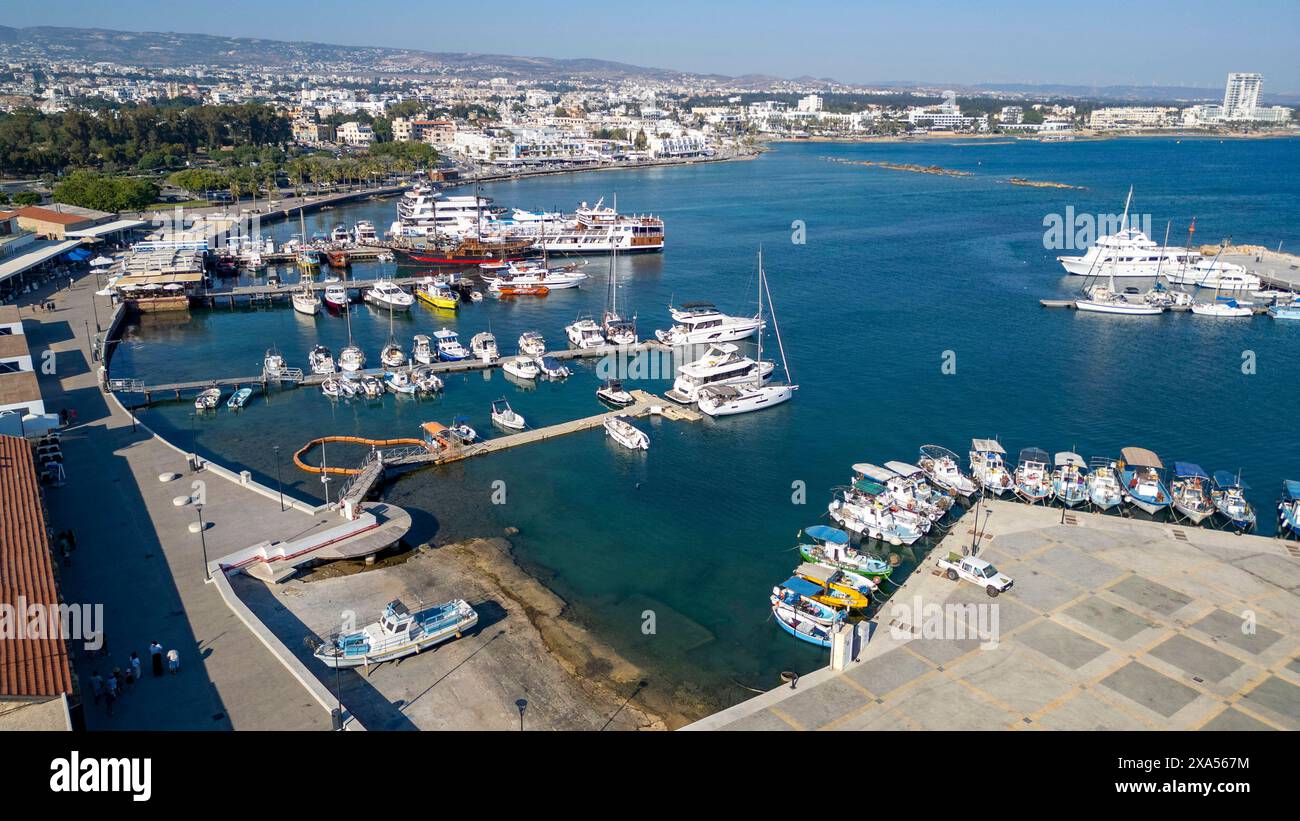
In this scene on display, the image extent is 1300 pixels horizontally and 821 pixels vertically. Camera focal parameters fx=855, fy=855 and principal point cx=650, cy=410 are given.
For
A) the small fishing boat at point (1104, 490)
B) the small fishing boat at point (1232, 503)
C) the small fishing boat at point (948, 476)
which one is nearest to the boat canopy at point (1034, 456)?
the small fishing boat at point (1104, 490)

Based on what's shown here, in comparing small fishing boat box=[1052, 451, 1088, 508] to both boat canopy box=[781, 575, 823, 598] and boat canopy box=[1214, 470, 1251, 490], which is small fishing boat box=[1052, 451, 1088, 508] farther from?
boat canopy box=[781, 575, 823, 598]

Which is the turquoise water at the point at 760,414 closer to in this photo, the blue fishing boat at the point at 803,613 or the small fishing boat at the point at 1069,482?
the blue fishing boat at the point at 803,613

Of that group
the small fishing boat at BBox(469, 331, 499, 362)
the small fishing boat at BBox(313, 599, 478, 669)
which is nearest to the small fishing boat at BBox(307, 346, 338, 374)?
the small fishing boat at BBox(469, 331, 499, 362)

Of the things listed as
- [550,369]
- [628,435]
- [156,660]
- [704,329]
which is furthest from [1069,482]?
[156,660]

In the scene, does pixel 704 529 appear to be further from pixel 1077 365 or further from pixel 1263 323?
pixel 1263 323
